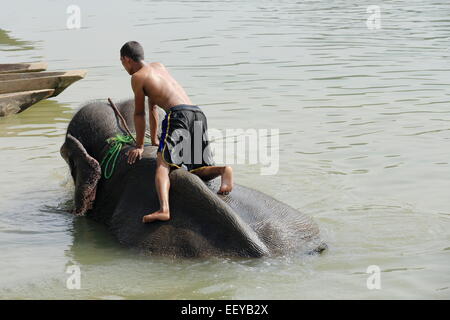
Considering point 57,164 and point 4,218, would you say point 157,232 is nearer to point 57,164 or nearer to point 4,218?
point 4,218

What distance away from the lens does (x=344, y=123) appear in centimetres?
1101

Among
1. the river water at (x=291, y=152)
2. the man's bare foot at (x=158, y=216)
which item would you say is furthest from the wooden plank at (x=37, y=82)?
the man's bare foot at (x=158, y=216)

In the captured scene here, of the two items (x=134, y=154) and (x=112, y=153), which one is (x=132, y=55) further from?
(x=112, y=153)

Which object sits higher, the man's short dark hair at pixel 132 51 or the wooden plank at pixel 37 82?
the man's short dark hair at pixel 132 51

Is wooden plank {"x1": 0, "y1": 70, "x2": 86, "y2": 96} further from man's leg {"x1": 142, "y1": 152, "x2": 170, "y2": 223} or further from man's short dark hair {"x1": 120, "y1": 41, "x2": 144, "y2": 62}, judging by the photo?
man's leg {"x1": 142, "y1": 152, "x2": 170, "y2": 223}

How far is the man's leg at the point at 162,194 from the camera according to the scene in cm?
602

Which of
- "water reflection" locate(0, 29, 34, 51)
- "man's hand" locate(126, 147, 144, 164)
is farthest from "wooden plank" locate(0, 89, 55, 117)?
"water reflection" locate(0, 29, 34, 51)

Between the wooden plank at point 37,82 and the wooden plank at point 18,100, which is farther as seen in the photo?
the wooden plank at point 37,82

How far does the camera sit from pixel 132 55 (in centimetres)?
658

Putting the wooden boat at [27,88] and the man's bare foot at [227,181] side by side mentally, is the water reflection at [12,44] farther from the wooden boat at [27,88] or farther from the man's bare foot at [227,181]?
the man's bare foot at [227,181]

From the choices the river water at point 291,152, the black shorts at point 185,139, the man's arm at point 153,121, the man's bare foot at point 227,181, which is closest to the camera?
the river water at point 291,152

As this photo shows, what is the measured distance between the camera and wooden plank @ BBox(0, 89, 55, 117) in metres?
12.2

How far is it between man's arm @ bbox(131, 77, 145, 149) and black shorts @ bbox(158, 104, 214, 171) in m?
0.19

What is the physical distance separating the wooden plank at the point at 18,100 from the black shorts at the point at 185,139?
20.9 ft
